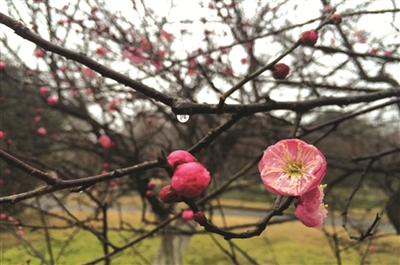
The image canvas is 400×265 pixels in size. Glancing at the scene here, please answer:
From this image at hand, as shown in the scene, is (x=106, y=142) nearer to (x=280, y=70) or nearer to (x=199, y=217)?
(x=280, y=70)

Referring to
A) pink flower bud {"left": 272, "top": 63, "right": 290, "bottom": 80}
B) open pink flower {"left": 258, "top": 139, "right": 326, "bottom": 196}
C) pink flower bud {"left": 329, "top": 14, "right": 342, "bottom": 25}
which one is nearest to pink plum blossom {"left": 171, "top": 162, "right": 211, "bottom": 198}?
open pink flower {"left": 258, "top": 139, "right": 326, "bottom": 196}

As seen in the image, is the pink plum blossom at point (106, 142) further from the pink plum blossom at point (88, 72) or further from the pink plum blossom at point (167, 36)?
the pink plum blossom at point (167, 36)

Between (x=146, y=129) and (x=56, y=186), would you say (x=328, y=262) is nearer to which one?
(x=146, y=129)

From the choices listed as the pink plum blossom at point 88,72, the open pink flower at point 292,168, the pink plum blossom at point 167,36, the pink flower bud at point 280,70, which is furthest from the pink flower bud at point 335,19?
the pink plum blossom at point 88,72

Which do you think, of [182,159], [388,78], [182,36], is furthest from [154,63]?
[182,159]

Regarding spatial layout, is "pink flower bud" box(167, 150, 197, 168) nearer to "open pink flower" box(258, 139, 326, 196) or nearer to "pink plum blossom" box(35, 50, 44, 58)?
"open pink flower" box(258, 139, 326, 196)

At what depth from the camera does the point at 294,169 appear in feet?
2.66

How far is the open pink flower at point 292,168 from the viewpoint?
725 millimetres

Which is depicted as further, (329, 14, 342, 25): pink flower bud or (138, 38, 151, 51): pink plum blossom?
(138, 38, 151, 51): pink plum blossom

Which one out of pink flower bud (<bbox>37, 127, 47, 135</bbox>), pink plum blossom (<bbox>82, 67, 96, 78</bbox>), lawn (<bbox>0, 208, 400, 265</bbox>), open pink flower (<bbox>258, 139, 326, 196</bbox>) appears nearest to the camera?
open pink flower (<bbox>258, 139, 326, 196</bbox>)

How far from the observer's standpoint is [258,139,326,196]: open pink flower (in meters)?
0.72

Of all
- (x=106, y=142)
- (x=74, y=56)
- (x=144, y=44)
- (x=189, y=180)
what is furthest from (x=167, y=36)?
(x=189, y=180)

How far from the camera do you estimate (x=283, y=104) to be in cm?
116

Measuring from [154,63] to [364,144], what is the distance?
3.10 meters
